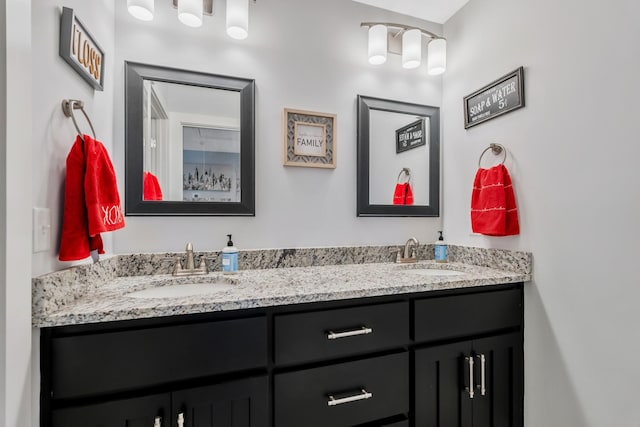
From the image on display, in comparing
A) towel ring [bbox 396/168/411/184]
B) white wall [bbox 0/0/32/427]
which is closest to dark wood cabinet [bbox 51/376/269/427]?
white wall [bbox 0/0/32/427]

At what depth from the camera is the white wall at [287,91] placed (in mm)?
1437

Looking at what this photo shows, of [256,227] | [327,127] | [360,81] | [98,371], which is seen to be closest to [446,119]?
[360,81]

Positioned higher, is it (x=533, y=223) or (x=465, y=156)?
(x=465, y=156)

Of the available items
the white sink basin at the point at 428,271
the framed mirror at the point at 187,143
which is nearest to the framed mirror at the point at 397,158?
the white sink basin at the point at 428,271

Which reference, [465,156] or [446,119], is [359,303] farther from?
[446,119]

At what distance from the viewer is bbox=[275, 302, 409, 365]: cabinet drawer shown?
1.01 m

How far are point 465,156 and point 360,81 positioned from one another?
0.77 m

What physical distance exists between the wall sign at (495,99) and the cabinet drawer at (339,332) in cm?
112

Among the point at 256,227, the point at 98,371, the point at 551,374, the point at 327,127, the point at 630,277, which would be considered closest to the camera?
the point at 98,371

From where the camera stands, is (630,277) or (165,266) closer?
(630,277)

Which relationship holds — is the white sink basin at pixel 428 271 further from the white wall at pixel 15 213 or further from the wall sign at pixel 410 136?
the white wall at pixel 15 213

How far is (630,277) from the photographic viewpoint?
1.06 meters

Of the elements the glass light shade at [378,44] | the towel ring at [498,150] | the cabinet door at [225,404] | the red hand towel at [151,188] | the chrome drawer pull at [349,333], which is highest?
the glass light shade at [378,44]

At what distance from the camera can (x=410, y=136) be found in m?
1.92
